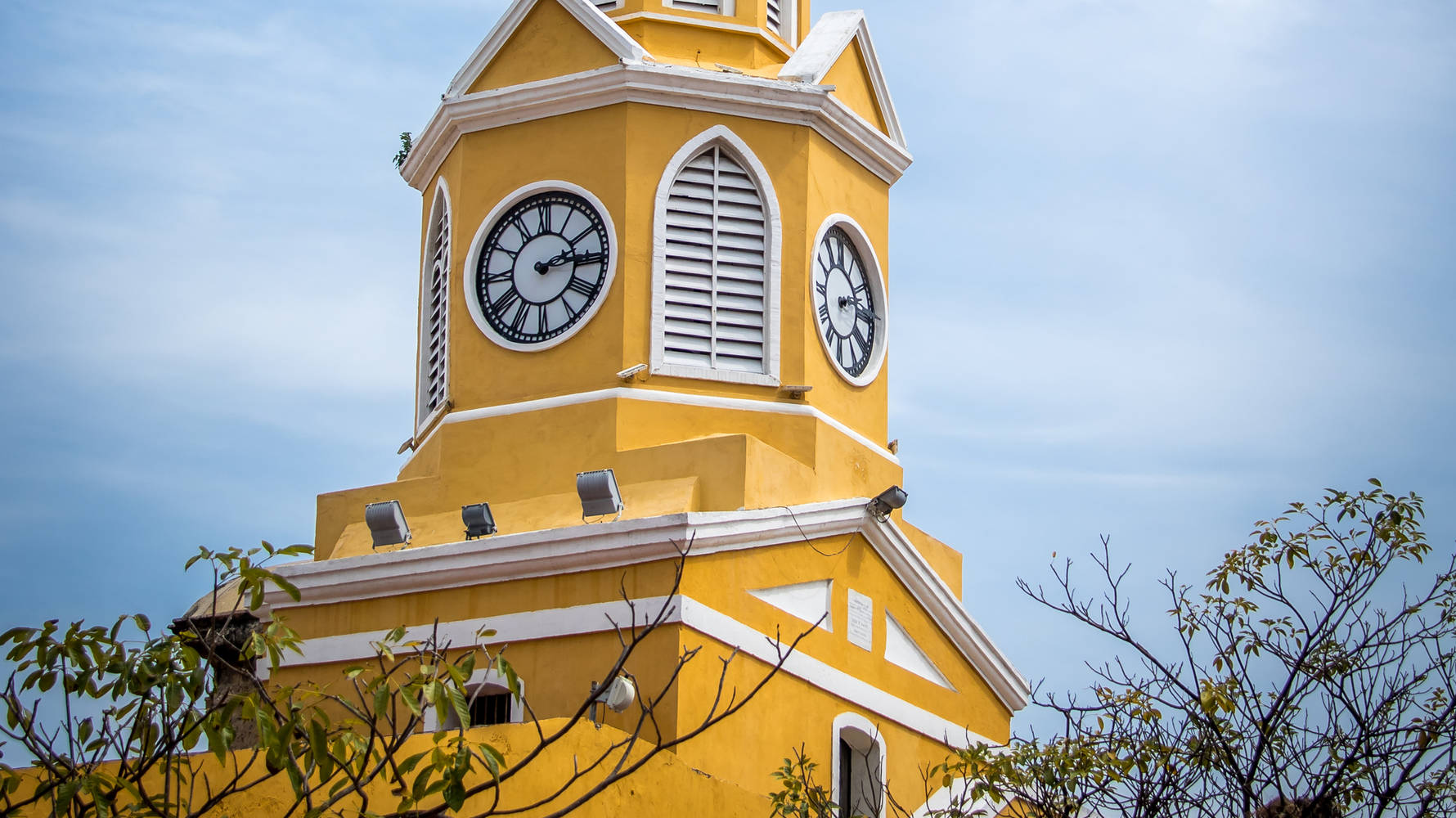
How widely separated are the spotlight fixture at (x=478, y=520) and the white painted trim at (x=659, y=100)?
4380 mm

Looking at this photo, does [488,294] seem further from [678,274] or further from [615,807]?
[615,807]

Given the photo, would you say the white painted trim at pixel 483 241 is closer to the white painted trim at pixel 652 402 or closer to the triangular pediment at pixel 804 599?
the white painted trim at pixel 652 402

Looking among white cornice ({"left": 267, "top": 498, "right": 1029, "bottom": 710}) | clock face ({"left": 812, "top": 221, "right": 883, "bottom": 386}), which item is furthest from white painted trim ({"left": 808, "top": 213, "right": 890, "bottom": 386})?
white cornice ({"left": 267, "top": 498, "right": 1029, "bottom": 710})

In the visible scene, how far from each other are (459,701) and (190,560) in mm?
1841

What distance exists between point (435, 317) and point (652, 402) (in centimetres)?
330

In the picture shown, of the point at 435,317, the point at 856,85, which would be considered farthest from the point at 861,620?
the point at 856,85

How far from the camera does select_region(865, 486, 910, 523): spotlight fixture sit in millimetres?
19359

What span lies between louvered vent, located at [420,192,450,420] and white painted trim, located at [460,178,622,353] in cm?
44

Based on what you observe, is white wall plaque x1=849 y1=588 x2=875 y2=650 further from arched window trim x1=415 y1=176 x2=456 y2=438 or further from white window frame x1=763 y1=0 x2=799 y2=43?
white window frame x1=763 y1=0 x2=799 y2=43

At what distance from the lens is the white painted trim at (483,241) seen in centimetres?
2002

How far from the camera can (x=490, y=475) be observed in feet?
65.3

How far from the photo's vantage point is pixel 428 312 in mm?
21781

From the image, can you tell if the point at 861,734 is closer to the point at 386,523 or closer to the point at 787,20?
the point at 386,523

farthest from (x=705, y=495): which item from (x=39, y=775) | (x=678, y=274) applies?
(x=39, y=775)
